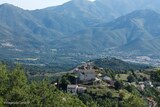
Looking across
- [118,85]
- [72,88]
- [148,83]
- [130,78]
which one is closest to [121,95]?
[118,85]

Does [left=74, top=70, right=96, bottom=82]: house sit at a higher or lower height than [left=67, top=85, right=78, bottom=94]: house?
higher

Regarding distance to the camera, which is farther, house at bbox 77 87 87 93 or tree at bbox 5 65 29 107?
house at bbox 77 87 87 93

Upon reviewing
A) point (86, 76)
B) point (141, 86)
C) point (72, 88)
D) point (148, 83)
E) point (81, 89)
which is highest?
point (86, 76)

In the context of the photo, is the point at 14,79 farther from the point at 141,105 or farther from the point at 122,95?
the point at 122,95

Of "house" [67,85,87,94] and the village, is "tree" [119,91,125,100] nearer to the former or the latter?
the village

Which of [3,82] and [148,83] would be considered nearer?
[3,82]

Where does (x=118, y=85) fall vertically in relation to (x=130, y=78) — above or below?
below

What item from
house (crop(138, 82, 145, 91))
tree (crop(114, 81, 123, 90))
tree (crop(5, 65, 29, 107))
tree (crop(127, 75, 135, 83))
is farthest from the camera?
tree (crop(127, 75, 135, 83))

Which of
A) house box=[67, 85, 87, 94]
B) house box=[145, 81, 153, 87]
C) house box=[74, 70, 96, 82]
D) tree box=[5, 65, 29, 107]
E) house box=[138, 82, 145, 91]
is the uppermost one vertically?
tree box=[5, 65, 29, 107]

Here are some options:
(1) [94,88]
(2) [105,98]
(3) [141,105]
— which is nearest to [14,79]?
(3) [141,105]

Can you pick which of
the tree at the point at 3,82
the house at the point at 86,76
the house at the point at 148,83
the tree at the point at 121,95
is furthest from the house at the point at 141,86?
the tree at the point at 3,82

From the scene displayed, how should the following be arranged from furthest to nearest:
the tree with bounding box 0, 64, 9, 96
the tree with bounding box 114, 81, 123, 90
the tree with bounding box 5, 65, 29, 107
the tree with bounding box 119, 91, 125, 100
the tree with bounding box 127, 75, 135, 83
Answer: the tree with bounding box 127, 75, 135, 83, the tree with bounding box 114, 81, 123, 90, the tree with bounding box 119, 91, 125, 100, the tree with bounding box 0, 64, 9, 96, the tree with bounding box 5, 65, 29, 107

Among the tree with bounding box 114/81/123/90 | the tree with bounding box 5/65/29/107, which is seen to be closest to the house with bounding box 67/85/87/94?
the tree with bounding box 114/81/123/90

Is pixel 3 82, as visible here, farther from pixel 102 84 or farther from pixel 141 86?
pixel 141 86
